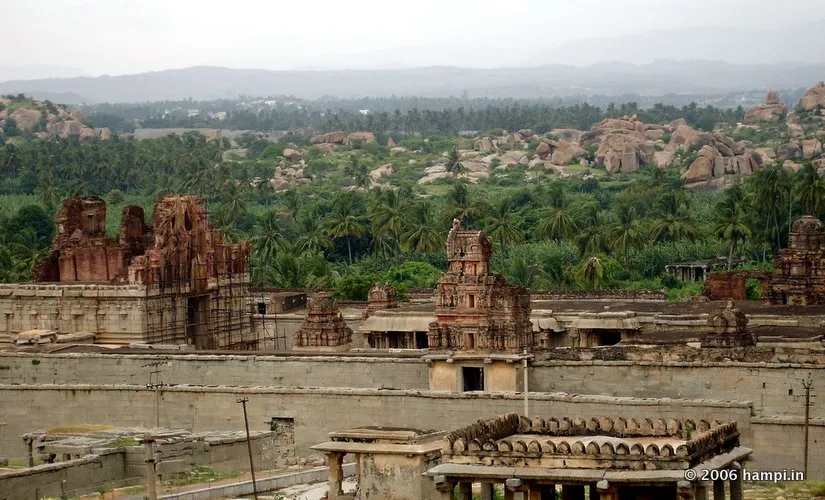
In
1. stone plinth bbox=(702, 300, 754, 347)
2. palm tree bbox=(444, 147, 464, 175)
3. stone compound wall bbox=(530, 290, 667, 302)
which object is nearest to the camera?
stone plinth bbox=(702, 300, 754, 347)

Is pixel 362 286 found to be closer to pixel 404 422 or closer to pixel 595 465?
pixel 404 422

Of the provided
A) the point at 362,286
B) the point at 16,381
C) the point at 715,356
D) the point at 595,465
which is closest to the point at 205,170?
the point at 362,286

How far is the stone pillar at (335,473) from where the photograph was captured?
39.8m

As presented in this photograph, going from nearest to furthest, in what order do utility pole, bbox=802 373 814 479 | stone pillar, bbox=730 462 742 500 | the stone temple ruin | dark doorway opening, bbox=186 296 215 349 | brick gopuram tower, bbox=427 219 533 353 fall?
stone pillar, bbox=730 462 742 500 < utility pole, bbox=802 373 814 479 < brick gopuram tower, bbox=427 219 533 353 < the stone temple ruin < dark doorway opening, bbox=186 296 215 349

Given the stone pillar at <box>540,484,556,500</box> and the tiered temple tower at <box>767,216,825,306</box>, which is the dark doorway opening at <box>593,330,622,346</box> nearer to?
the tiered temple tower at <box>767,216,825,306</box>

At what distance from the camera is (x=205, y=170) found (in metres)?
157

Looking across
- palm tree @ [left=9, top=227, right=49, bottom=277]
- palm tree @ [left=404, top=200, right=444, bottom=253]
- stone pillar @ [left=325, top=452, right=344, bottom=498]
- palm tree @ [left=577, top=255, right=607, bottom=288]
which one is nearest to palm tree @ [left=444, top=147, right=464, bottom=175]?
palm tree @ [left=404, top=200, right=444, bottom=253]

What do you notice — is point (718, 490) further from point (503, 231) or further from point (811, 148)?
point (811, 148)

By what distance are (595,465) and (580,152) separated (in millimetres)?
156470

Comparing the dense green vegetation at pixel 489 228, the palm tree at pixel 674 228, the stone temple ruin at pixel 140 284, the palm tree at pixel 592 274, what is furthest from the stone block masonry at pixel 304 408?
the palm tree at pixel 674 228

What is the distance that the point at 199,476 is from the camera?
1748 inches

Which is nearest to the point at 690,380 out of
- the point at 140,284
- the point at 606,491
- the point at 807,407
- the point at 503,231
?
the point at 807,407

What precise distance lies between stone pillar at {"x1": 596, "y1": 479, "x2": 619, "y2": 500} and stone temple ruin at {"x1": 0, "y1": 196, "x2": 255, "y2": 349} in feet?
109

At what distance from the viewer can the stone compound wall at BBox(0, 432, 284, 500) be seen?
40.7 m
